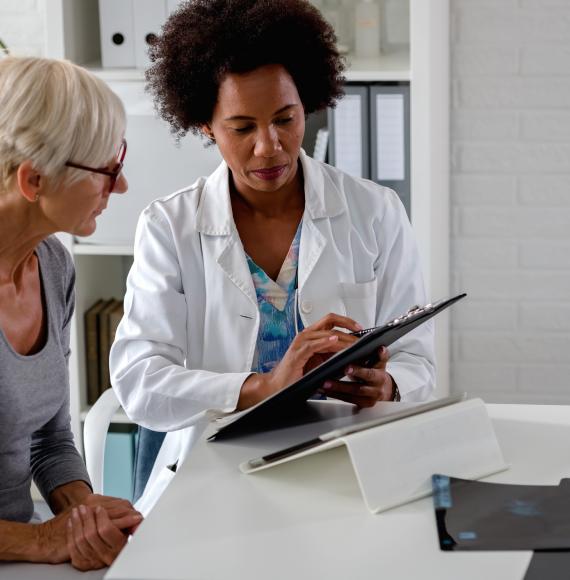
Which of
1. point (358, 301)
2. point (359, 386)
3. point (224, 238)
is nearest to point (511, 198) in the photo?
point (358, 301)

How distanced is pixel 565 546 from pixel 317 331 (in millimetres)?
604

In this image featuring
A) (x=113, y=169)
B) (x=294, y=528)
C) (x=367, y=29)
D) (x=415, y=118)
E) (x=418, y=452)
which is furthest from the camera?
(x=367, y=29)

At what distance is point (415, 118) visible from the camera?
2525mm

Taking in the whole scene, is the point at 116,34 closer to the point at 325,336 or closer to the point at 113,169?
the point at 113,169

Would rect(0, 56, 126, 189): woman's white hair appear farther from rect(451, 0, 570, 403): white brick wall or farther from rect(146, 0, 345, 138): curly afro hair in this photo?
rect(451, 0, 570, 403): white brick wall

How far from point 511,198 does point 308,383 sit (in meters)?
1.70

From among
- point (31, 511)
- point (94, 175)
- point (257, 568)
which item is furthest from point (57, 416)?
point (257, 568)

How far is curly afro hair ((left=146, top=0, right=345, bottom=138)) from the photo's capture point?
1846mm

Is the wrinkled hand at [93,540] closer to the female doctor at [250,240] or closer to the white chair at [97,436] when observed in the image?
the female doctor at [250,240]

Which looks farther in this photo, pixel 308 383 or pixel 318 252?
pixel 318 252

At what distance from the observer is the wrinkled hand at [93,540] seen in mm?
1356

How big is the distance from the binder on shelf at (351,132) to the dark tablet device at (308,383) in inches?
50.0

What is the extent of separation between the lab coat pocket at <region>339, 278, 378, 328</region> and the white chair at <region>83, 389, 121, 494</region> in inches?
20.0

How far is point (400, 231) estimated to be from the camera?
77.0 inches
